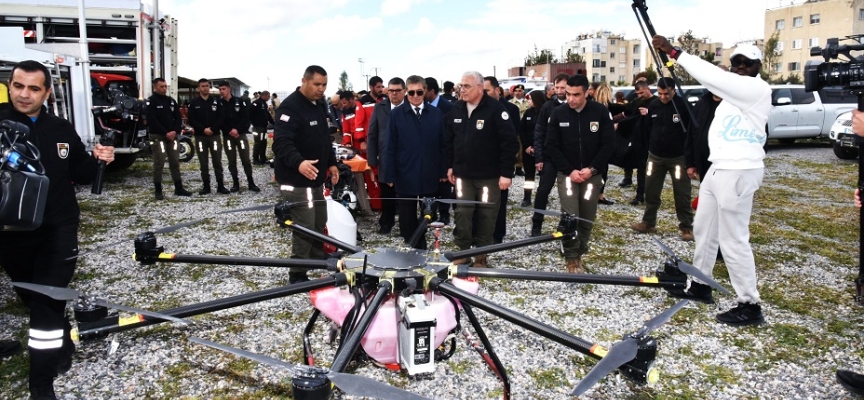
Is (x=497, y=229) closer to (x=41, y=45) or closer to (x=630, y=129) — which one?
(x=630, y=129)

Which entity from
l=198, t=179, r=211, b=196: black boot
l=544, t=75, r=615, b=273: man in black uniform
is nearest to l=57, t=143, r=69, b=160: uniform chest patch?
l=544, t=75, r=615, b=273: man in black uniform

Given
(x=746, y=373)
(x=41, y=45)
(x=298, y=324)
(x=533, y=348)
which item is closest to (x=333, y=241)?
(x=298, y=324)

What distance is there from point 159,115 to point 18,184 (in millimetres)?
7038

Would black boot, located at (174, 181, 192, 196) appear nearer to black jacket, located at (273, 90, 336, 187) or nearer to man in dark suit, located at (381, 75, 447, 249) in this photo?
man in dark suit, located at (381, 75, 447, 249)

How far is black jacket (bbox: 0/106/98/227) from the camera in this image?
307cm

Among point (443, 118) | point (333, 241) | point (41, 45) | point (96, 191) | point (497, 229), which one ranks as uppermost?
point (41, 45)

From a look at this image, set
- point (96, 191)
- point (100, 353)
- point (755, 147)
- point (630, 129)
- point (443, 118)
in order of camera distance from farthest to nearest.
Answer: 1. point (630, 129)
2. point (443, 118)
3. point (755, 147)
4. point (100, 353)
5. point (96, 191)

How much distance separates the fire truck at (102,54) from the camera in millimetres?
8953

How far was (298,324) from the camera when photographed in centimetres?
420

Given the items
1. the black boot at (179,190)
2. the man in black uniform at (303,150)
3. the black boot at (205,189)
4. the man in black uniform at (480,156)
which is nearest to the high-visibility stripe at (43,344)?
the man in black uniform at (303,150)

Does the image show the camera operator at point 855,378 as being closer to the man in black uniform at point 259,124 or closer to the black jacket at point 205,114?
the black jacket at point 205,114

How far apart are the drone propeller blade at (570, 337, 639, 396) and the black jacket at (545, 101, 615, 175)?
12.0ft

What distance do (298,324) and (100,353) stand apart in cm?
128

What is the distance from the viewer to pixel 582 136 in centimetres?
552
